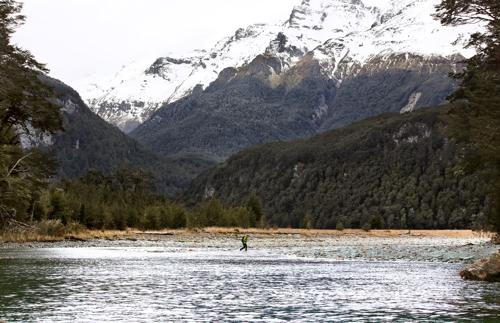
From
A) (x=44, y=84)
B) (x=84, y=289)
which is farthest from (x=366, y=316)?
(x=44, y=84)

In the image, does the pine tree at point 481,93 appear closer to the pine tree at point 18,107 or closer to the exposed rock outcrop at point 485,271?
the exposed rock outcrop at point 485,271

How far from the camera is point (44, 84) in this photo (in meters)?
55.6

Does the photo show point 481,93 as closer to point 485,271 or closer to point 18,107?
point 485,271

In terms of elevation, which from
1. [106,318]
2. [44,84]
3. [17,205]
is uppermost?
[44,84]

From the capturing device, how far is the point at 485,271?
30.4 m

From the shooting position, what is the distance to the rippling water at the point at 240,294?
2084 cm

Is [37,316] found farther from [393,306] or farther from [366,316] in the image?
[393,306]

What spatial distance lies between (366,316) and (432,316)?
2.13m

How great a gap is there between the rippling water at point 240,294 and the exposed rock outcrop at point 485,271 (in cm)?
77

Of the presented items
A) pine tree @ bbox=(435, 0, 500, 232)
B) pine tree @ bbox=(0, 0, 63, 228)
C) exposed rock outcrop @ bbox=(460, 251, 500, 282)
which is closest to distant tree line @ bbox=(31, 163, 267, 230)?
pine tree @ bbox=(0, 0, 63, 228)

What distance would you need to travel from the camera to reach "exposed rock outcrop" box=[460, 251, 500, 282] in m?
29.9

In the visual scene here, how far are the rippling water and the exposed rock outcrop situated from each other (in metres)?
0.77

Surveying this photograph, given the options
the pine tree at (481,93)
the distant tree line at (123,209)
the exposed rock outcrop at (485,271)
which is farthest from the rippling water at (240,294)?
the distant tree line at (123,209)

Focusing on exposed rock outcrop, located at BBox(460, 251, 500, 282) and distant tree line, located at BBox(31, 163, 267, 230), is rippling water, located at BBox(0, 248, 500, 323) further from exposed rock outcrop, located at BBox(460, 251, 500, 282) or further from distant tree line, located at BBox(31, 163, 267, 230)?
distant tree line, located at BBox(31, 163, 267, 230)
